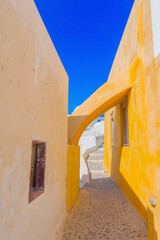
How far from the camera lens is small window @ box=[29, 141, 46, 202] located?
8.95 ft

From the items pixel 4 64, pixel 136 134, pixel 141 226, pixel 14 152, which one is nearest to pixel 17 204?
pixel 14 152

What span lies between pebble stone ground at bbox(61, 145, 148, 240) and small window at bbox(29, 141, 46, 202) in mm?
1828

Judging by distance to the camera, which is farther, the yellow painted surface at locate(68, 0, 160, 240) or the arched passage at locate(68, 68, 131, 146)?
the arched passage at locate(68, 68, 131, 146)

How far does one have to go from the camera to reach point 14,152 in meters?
1.74

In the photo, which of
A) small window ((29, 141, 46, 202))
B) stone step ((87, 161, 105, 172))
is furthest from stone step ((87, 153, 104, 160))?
small window ((29, 141, 46, 202))

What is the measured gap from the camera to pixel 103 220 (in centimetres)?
468

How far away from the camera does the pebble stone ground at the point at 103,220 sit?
393 cm

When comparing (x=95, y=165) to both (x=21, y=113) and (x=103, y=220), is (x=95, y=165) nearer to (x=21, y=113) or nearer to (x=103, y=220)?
(x=103, y=220)

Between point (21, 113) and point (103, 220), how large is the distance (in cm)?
415

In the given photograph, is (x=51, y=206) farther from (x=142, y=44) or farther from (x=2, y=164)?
(x=142, y=44)

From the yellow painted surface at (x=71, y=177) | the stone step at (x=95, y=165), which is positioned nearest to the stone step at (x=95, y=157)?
the stone step at (x=95, y=165)

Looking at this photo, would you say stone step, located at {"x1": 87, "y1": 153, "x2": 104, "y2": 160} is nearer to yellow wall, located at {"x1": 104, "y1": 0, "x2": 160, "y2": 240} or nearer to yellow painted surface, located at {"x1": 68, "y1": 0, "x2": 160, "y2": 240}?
yellow painted surface, located at {"x1": 68, "y1": 0, "x2": 160, "y2": 240}

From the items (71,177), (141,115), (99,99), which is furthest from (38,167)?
(99,99)

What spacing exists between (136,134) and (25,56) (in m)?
4.30
